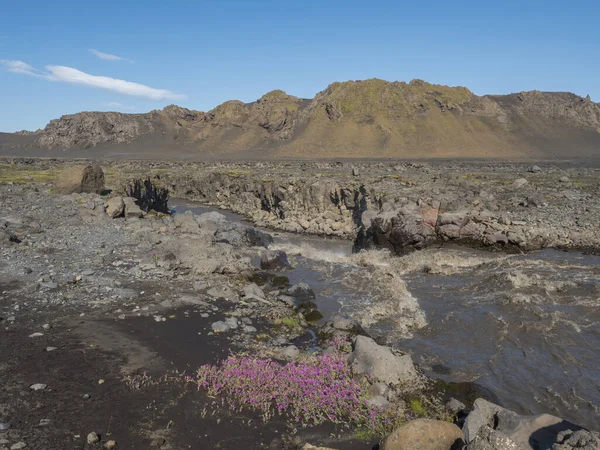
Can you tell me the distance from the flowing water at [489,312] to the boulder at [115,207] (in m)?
12.6

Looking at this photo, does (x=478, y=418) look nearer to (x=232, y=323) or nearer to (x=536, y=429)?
(x=536, y=429)

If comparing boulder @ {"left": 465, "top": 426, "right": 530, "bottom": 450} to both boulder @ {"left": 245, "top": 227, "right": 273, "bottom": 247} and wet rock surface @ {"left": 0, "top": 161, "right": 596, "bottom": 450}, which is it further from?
boulder @ {"left": 245, "top": 227, "right": 273, "bottom": 247}

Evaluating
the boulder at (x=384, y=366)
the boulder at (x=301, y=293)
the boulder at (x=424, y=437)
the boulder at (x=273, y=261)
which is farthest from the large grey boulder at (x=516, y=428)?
the boulder at (x=273, y=261)

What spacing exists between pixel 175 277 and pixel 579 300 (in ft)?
52.3

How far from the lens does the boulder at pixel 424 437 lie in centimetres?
709

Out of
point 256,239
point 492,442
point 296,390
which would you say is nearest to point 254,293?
point 296,390

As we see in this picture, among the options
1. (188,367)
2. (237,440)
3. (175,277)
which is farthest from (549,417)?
(175,277)

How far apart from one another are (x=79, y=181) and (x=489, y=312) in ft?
116

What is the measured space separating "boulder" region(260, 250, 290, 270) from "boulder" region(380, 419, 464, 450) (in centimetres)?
1541

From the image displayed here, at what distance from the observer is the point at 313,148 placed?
18925cm

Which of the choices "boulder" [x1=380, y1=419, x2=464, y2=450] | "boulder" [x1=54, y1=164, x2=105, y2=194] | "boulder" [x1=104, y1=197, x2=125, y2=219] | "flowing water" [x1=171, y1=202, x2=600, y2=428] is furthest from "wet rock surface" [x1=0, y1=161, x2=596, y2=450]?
"boulder" [x1=54, y1=164, x2=105, y2=194]

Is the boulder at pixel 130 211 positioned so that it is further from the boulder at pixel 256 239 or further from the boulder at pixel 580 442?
the boulder at pixel 580 442

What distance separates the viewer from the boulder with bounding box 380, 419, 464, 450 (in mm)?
7090

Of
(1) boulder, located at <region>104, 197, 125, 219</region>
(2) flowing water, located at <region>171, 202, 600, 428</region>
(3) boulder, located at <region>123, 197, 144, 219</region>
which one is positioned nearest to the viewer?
(2) flowing water, located at <region>171, 202, 600, 428</region>
